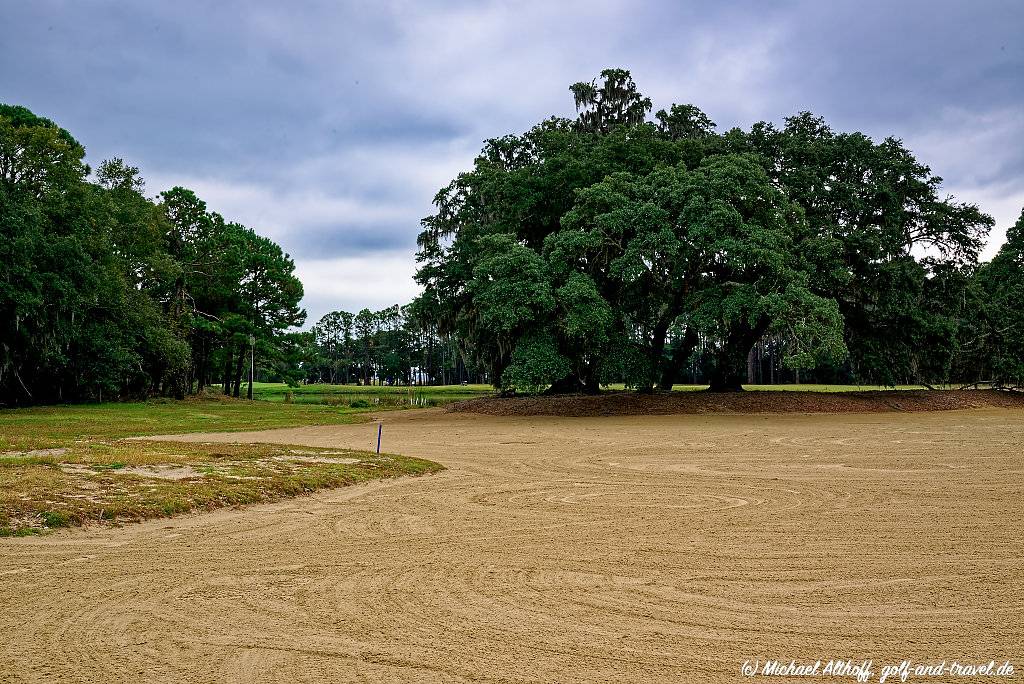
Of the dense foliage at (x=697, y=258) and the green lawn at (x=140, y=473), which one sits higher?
the dense foliage at (x=697, y=258)

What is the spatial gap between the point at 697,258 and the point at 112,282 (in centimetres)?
2696

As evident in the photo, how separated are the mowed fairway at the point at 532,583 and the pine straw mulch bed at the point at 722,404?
1818cm

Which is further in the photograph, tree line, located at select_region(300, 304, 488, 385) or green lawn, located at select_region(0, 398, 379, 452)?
tree line, located at select_region(300, 304, 488, 385)

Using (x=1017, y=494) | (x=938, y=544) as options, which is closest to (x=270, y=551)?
(x=938, y=544)

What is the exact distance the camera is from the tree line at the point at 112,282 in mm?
28703

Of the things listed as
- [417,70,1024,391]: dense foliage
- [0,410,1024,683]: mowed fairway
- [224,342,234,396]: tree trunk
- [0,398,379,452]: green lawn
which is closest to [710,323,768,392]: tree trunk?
[417,70,1024,391]: dense foliage

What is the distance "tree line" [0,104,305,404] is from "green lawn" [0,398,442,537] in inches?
468

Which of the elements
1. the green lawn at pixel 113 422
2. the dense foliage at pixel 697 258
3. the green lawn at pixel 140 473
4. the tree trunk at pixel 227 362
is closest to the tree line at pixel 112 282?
the tree trunk at pixel 227 362

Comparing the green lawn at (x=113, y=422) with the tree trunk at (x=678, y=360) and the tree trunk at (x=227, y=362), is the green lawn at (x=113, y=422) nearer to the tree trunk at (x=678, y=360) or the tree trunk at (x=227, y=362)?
the tree trunk at (x=678, y=360)

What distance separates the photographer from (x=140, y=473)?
11164 mm

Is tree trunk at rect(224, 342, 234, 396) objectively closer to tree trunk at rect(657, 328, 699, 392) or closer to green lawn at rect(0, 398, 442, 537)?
tree trunk at rect(657, 328, 699, 392)

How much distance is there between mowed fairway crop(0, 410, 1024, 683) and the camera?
4.45 m

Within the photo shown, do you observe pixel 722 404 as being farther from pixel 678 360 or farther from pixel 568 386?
pixel 568 386

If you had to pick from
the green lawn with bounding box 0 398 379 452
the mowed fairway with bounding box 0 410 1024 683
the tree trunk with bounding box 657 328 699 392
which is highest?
the tree trunk with bounding box 657 328 699 392
